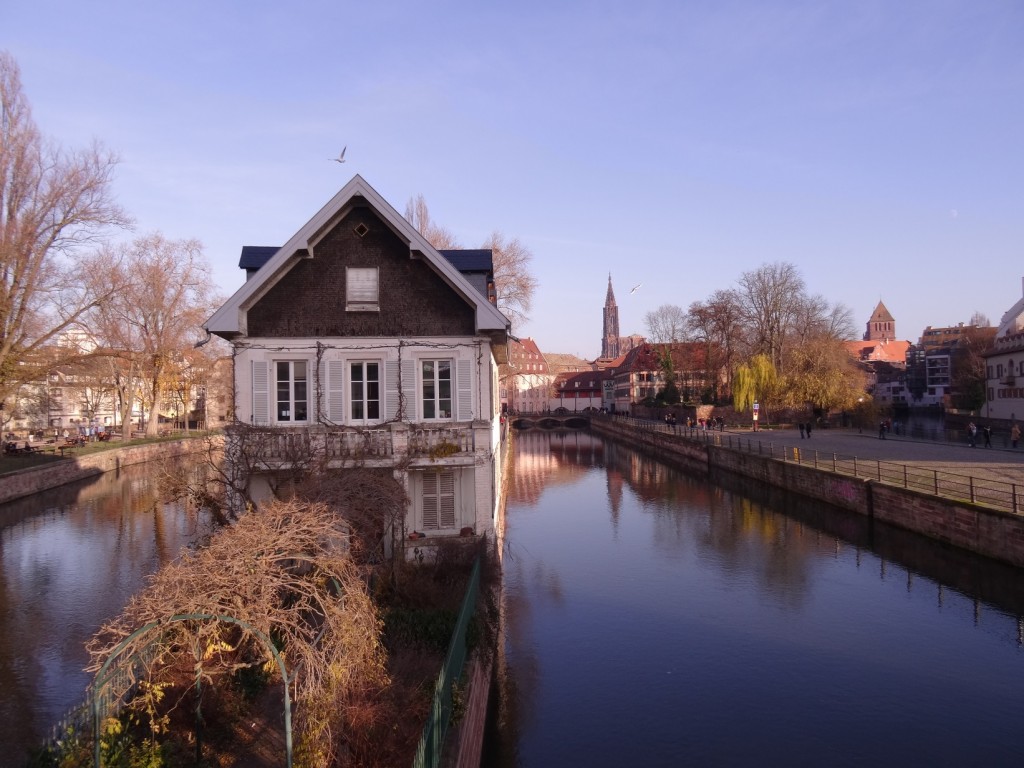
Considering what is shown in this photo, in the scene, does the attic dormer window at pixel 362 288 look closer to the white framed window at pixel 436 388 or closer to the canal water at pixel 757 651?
the white framed window at pixel 436 388

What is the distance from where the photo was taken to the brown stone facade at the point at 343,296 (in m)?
15.2

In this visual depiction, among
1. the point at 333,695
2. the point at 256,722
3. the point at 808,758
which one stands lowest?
the point at 808,758

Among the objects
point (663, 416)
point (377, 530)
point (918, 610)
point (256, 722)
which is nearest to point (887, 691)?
point (918, 610)

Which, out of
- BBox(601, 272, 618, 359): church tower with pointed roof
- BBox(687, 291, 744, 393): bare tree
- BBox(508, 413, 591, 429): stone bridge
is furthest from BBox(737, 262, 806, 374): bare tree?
BBox(601, 272, 618, 359): church tower with pointed roof

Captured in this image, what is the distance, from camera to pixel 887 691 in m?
11.9

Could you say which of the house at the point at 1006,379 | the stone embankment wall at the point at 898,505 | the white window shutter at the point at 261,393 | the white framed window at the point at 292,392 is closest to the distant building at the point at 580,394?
the house at the point at 1006,379

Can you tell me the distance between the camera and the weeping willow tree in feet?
185

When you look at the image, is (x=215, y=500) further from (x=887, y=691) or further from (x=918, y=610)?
(x=918, y=610)

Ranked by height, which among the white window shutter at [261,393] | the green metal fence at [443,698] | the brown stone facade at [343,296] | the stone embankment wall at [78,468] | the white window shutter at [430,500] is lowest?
the stone embankment wall at [78,468]

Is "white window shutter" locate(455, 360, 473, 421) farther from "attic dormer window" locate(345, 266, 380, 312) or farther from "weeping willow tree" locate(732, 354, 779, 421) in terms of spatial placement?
"weeping willow tree" locate(732, 354, 779, 421)

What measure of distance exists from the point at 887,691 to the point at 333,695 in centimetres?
1005

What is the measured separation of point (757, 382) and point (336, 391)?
158 feet

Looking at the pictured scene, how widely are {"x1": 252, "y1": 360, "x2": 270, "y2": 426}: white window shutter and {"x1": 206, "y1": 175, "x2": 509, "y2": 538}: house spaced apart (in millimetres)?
22

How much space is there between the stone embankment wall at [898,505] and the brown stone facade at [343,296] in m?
14.6
